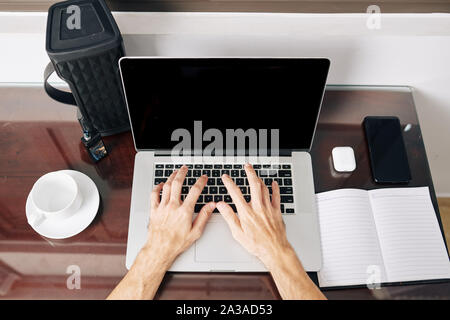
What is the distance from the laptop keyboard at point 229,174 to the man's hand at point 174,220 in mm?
27

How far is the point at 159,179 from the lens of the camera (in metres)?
0.88

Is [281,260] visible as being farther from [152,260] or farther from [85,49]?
[85,49]

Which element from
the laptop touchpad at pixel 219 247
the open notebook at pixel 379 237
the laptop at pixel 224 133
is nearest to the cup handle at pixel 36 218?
the laptop at pixel 224 133

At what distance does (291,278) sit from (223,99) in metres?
0.42

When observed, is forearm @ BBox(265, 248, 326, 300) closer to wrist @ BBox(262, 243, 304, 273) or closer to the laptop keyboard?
wrist @ BBox(262, 243, 304, 273)

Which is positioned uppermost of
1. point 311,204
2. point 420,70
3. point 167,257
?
point 420,70

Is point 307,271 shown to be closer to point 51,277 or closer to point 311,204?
point 311,204

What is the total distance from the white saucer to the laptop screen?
156 mm

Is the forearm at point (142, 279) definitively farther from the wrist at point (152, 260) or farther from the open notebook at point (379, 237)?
the open notebook at point (379, 237)

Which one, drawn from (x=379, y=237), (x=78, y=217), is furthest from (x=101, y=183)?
(x=379, y=237)

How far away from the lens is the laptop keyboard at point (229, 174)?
2.82ft

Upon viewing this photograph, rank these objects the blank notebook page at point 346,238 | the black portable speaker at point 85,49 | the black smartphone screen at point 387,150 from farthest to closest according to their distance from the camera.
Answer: the black smartphone screen at point 387,150, the blank notebook page at point 346,238, the black portable speaker at point 85,49
